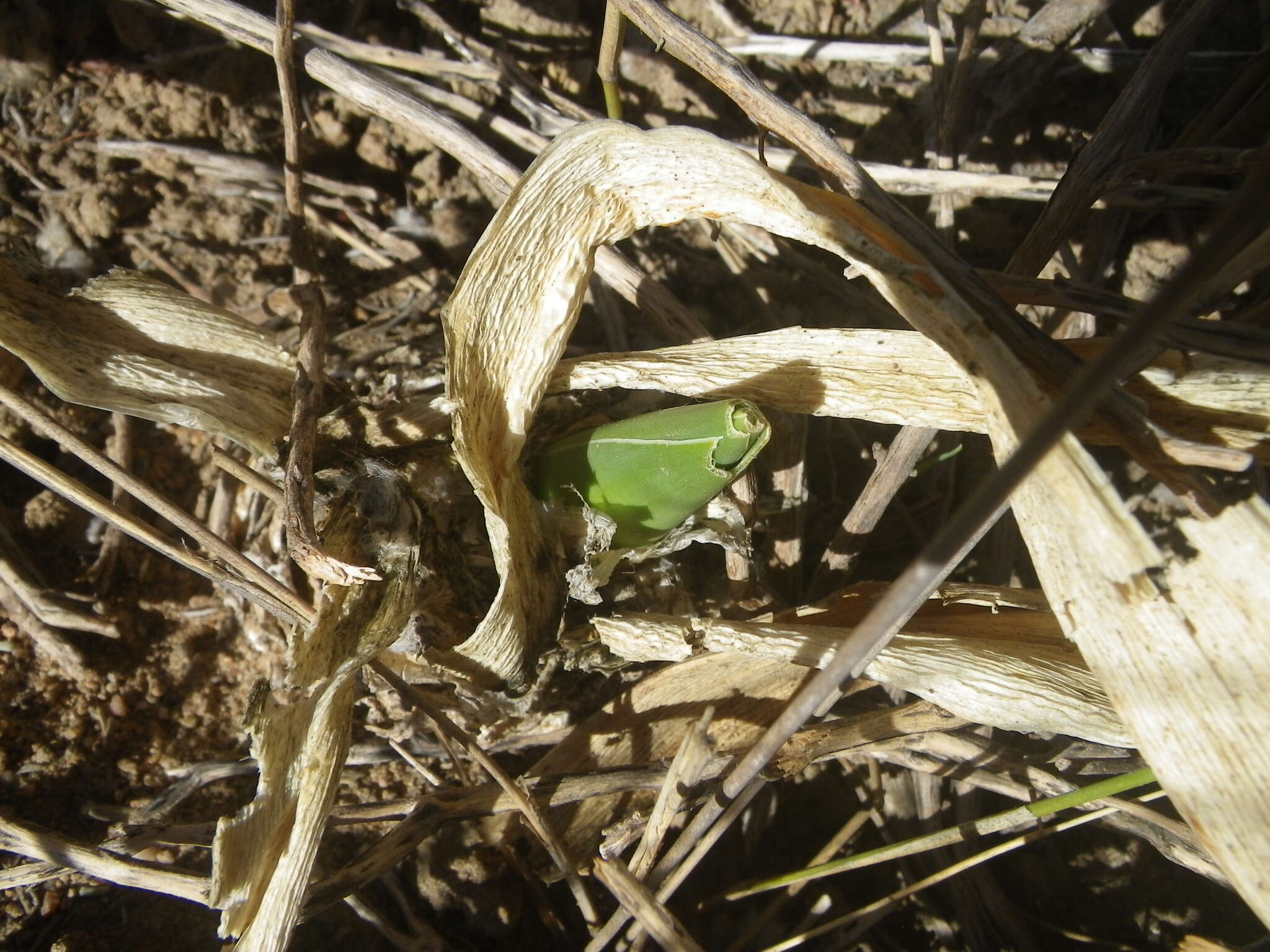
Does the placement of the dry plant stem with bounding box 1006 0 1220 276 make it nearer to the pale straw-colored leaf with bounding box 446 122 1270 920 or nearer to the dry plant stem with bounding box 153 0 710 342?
the pale straw-colored leaf with bounding box 446 122 1270 920

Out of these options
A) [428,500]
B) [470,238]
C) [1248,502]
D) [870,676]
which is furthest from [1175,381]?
[470,238]

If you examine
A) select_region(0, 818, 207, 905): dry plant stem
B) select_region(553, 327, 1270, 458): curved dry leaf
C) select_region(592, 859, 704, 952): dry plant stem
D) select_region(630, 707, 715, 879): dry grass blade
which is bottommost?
select_region(0, 818, 207, 905): dry plant stem

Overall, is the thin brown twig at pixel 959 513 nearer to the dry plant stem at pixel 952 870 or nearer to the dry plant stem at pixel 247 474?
the dry plant stem at pixel 952 870

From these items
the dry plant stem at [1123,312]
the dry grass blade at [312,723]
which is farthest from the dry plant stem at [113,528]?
the dry plant stem at [1123,312]

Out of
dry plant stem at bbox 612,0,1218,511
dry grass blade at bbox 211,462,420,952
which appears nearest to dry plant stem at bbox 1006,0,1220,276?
dry plant stem at bbox 612,0,1218,511

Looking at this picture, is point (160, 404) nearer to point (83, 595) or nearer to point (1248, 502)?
point (83, 595)

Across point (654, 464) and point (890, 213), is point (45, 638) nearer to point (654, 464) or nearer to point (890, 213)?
point (654, 464)

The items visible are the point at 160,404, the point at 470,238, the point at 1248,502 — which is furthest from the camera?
the point at 470,238
